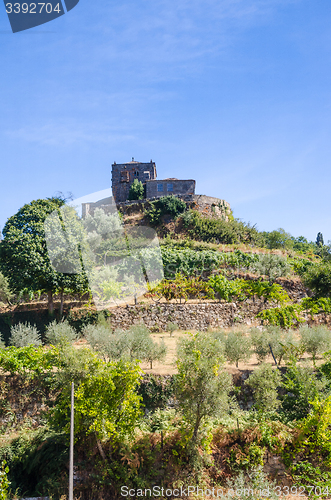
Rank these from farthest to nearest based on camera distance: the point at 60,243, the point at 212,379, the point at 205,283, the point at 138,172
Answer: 1. the point at 138,172
2. the point at 205,283
3. the point at 60,243
4. the point at 212,379

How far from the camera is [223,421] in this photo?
11.9 meters

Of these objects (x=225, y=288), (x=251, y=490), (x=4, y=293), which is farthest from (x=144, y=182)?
(x=251, y=490)

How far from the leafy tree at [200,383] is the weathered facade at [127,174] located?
35902mm

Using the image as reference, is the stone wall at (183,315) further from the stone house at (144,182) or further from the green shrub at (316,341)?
the stone house at (144,182)

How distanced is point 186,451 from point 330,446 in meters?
4.50

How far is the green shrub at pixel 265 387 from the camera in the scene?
11859 mm

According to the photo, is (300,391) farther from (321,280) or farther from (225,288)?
(321,280)

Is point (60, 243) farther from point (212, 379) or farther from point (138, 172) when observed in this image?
point (138, 172)

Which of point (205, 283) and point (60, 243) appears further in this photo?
point (205, 283)

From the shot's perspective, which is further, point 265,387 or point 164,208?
point 164,208

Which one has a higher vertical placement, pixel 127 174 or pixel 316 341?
pixel 127 174

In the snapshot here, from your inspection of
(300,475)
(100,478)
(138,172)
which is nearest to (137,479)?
(100,478)

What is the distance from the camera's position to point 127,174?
Result: 45438 millimetres

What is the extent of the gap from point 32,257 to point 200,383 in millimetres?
11336
